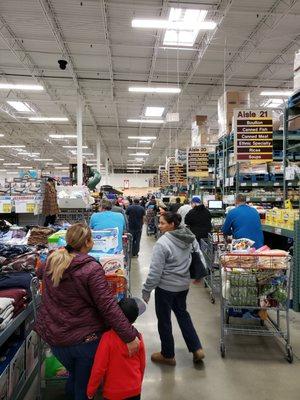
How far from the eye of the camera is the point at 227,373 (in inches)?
143

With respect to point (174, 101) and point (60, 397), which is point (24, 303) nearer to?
point (60, 397)

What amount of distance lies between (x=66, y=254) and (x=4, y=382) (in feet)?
3.43

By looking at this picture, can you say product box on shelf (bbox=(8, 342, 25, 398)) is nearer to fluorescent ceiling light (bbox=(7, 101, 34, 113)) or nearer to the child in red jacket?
the child in red jacket

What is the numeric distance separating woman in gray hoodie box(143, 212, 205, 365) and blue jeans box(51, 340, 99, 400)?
1288 millimetres

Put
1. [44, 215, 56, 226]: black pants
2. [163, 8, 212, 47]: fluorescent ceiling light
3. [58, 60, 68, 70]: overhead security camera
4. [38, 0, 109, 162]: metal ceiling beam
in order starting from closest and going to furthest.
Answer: [44, 215, 56, 226]: black pants
[163, 8, 212, 47]: fluorescent ceiling light
[38, 0, 109, 162]: metal ceiling beam
[58, 60, 68, 70]: overhead security camera

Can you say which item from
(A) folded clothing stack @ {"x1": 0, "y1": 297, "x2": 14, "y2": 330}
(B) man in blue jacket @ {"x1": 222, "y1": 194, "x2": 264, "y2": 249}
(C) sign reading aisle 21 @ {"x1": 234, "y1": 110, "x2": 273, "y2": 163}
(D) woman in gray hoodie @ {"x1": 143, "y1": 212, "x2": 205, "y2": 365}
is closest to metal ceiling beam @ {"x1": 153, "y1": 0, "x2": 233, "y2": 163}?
(C) sign reading aisle 21 @ {"x1": 234, "y1": 110, "x2": 273, "y2": 163}

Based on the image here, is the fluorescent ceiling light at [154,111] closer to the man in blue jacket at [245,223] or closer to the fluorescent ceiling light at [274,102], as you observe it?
the fluorescent ceiling light at [274,102]

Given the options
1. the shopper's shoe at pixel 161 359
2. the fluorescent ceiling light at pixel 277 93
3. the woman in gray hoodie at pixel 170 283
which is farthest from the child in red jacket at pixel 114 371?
the fluorescent ceiling light at pixel 277 93

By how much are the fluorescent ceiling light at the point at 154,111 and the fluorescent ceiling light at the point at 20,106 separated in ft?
18.0

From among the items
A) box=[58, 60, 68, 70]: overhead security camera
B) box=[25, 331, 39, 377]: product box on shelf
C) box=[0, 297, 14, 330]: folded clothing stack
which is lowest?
box=[25, 331, 39, 377]: product box on shelf

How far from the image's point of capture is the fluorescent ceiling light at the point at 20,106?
52.6ft

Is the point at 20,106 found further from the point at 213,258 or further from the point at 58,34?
the point at 213,258

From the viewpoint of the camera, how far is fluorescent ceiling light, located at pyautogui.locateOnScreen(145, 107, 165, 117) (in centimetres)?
1733

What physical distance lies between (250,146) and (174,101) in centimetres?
913
